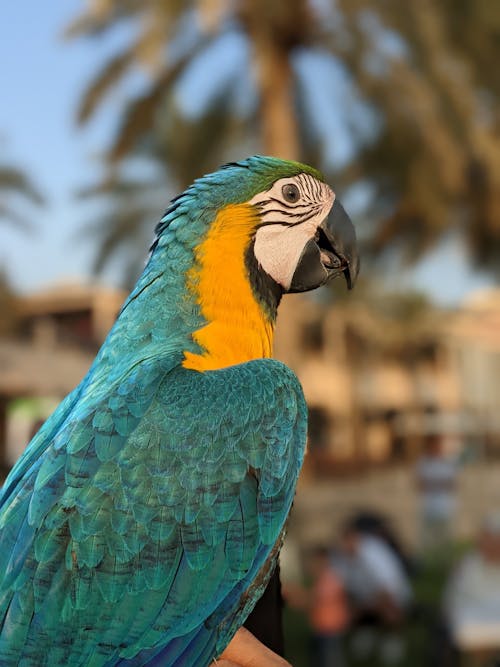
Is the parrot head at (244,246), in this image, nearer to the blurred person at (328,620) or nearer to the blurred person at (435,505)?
the blurred person at (328,620)

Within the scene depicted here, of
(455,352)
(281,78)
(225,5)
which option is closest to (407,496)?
(281,78)

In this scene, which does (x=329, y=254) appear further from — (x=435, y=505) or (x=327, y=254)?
(x=435, y=505)

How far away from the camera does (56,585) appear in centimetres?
125

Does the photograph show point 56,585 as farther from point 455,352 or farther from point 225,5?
point 455,352

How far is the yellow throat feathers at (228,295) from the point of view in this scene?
5.05 ft

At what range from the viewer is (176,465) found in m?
1.32

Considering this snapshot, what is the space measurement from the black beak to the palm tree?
7.84m

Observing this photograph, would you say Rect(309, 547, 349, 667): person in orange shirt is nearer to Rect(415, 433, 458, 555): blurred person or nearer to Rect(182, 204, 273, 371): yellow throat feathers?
Rect(182, 204, 273, 371): yellow throat feathers

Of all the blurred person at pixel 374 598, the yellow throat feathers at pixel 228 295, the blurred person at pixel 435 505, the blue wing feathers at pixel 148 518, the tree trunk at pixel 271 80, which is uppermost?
the tree trunk at pixel 271 80

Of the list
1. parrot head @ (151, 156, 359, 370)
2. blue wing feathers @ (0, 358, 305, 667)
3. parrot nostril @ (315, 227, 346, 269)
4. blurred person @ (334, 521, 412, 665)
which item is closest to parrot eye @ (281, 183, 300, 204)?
parrot head @ (151, 156, 359, 370)

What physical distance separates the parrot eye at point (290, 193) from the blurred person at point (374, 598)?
4786mm

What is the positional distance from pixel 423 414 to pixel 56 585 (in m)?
35.0

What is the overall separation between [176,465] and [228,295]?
39 centimetres

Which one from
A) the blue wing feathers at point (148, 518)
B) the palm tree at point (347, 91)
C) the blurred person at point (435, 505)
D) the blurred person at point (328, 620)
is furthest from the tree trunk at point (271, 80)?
the blue wing feathers at point (148, 518)
